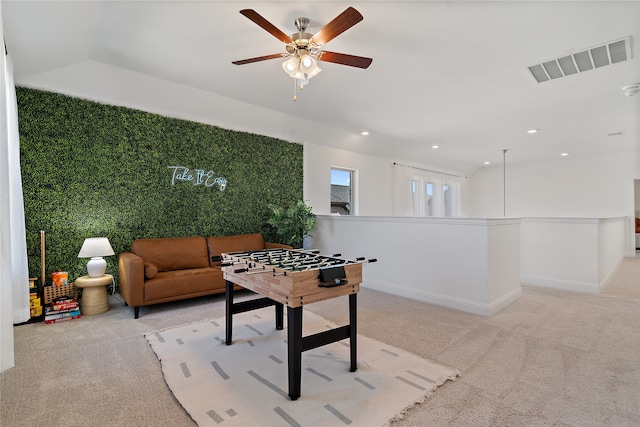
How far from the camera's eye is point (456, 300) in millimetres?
3678

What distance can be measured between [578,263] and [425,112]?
321cm

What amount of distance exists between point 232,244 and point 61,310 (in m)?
2.03

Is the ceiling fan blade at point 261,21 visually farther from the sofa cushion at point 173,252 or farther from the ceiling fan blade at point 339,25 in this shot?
the sofa cushion at point 173,252

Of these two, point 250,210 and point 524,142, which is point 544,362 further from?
point 524,142

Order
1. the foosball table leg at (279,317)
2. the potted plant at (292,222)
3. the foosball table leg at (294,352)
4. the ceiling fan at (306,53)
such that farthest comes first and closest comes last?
the potted plant at (292,222)
the foosball table leg at (279,317)
the ceiling fan at (306,53)
the foosball table leg at (294,352)

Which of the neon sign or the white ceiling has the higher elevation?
the white ceiling

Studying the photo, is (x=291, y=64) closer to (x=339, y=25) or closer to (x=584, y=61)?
(x=339, y=25)

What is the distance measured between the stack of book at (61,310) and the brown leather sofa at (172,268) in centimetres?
46

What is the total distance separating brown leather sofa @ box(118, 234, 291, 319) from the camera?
3320 mm

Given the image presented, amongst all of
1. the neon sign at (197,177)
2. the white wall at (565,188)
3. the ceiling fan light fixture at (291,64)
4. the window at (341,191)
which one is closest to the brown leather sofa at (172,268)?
the neon sign at (197,177)

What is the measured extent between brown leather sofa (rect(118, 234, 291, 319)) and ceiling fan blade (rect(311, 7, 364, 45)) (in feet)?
6.86

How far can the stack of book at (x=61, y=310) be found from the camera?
3.19 meters

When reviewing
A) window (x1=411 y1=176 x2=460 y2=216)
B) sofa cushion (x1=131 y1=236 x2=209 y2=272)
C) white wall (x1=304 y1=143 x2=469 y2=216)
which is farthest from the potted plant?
window (x1=411 y1=176 x2=460 y2=216)

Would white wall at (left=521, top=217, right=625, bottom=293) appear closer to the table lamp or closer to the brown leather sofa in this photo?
the brown leather sofa
